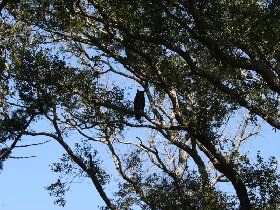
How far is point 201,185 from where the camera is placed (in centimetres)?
1297

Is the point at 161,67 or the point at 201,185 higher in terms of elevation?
the point at 161,67

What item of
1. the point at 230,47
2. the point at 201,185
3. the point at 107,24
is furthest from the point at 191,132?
the point at 107,24

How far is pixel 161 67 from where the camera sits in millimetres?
13531

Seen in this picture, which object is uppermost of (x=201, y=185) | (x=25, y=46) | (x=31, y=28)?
(x=31, y=28)

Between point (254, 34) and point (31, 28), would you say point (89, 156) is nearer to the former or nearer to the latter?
point (31, 28)

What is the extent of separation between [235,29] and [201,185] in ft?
14.6

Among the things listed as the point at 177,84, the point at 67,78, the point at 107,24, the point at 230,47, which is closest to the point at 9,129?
the point at 67,78

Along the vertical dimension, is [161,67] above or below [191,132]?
above

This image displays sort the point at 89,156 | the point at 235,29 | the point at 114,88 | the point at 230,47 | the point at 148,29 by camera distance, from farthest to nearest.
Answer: the point at 89,156
the point at 114,88
the point at 148,29
the point at 230,47
the point at 235,29

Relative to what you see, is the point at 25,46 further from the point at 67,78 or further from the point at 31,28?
the point at 67,78

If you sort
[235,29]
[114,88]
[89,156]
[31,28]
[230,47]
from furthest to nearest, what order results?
[31,28] < [89,156] < [114,88] < [230,47] < [235,29]

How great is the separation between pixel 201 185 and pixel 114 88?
3.71 metres

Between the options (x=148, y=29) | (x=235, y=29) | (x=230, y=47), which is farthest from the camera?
(x=148, y=29)

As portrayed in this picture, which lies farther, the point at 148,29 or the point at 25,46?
the point at 25,46
